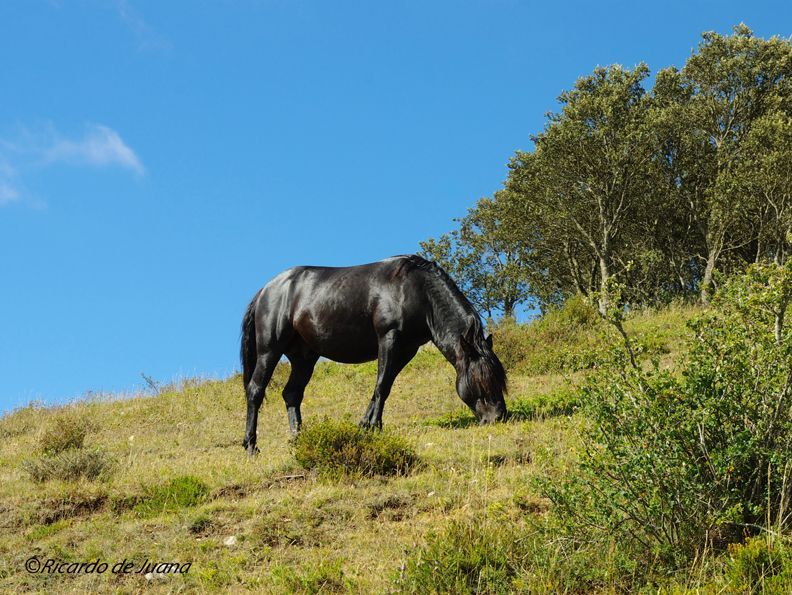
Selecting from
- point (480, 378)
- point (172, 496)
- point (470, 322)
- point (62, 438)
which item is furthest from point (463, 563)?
point (62, 438)

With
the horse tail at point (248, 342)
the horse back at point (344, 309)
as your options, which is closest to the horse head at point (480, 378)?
the horse back at point (344, 309)

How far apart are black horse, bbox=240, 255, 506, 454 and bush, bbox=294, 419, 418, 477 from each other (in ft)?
6.78

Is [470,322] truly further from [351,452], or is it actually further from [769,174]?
[769,174]

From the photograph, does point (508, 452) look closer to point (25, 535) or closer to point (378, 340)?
point (378, 340)

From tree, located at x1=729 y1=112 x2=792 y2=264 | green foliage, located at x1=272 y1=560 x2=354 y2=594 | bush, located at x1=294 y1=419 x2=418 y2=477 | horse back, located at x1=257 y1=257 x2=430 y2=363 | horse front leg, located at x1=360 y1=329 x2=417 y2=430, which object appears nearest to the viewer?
green foliage, located at x1=272 y1=560 x2=354 y2=594

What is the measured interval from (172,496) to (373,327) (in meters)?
4.75

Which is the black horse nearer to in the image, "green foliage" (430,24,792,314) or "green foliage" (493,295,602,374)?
"green foliage" (493,295,602,374)

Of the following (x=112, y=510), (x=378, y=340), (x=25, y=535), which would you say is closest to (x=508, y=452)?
(x=378, y=340)

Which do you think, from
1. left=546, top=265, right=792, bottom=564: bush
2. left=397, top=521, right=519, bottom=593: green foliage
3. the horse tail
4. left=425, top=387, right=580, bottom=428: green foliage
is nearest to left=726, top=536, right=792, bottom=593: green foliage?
left=546, top=265, right=792, bottom=564: bush

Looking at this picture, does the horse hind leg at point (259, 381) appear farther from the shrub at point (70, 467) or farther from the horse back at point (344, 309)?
the shrub at point (70, 467)

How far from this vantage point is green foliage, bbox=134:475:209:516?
909cm

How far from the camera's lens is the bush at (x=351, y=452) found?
9578 mm

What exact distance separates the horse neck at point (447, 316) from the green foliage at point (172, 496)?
181 inches

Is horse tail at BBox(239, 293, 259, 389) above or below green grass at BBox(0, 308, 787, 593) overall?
above
